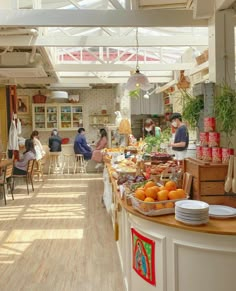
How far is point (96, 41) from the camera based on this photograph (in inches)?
219

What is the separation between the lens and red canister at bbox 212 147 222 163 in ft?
9.18

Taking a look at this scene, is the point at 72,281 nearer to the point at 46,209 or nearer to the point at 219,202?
the point at 219,202

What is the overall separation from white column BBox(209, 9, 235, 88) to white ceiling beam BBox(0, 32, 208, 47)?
7.67 ft

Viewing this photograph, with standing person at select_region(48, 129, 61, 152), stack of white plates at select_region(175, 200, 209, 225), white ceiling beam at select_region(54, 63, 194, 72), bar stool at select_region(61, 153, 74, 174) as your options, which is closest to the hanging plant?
stack of white plates at select_region(175, 200, 209, 225)

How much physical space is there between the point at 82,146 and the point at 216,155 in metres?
8.53

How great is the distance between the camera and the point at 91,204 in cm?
695

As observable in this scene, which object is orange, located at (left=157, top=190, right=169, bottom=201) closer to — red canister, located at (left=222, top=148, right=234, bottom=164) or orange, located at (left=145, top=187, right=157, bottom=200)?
orange, located at (left=145, top=187, right=157, bottom=200)

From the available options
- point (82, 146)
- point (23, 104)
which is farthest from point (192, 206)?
point (23, 104)

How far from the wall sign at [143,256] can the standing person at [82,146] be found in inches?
331

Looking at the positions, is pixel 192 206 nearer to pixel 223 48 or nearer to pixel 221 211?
pixel 221 211

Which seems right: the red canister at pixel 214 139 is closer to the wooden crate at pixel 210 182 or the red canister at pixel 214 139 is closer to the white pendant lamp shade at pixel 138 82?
the wooden crate at pixel 210 182

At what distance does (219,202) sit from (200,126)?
0.85 metres

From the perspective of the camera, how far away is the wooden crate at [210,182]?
2697 mm

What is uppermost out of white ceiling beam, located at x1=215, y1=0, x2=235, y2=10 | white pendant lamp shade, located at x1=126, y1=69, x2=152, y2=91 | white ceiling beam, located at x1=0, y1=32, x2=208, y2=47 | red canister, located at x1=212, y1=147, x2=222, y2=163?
white ceiling beam, located at x1=0, y1=32, x2=208, y2=47
